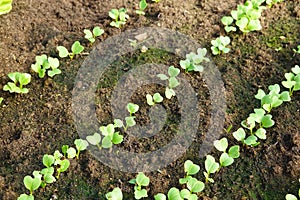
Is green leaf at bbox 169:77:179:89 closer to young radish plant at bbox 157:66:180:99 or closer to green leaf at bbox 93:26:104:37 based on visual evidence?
young radish plant at bbox 157:66:180:99

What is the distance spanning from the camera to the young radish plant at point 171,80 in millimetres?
2437

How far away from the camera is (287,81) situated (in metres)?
2.46

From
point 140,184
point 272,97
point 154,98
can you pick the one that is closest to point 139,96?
point 154,98

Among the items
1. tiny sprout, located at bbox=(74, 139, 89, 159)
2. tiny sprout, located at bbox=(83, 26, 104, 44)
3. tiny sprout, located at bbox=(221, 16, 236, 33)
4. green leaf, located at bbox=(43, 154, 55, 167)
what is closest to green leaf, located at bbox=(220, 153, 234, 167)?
tiny sprout, located at bbox=(74, 139, 89, 159)

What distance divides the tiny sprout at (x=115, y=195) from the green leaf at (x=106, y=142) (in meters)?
0.24

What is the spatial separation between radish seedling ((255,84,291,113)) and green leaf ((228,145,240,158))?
312mm

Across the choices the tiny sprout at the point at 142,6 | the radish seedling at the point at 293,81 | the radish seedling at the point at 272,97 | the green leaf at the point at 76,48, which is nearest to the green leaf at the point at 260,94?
the radish seedling at the point at 272,97

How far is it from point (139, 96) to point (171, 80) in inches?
7.3

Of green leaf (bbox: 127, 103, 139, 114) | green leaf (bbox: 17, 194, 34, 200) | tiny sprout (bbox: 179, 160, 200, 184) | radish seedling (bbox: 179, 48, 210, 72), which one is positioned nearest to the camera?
green leaf (bbox: 17, 194, 34, 200)

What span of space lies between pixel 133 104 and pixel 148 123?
0.13 metres

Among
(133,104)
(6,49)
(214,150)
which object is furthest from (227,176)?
(6,49)

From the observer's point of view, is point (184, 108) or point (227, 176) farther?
point (184, 108)

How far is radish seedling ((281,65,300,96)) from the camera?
8.04ft

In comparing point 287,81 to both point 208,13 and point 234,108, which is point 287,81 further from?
point 208,13
